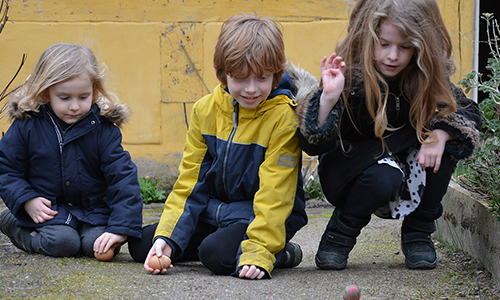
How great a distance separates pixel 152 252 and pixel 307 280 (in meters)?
0.68

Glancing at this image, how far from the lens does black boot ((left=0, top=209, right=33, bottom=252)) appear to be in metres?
2.45

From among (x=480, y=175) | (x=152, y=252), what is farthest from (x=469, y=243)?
(x=152, y=252)

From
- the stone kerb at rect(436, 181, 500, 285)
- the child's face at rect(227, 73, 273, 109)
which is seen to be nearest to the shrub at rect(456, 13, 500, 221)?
the stone kerb at rect(436, 181, 500, 285)

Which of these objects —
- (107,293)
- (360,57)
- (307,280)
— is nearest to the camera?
(107,293)

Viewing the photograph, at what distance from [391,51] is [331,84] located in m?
0.31

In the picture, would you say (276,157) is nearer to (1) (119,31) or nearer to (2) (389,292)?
(2) (389,292)

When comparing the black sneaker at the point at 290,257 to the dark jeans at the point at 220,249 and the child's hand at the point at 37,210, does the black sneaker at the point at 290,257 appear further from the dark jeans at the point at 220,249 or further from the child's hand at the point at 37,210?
the child's hand at the point at 37,210

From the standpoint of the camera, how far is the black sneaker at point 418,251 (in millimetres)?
2221

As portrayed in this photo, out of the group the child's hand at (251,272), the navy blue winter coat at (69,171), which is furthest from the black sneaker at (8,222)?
the child's hand at (251,272)

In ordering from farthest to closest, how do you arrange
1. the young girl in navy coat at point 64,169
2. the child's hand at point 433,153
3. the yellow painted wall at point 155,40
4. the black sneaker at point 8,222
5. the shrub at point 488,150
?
the yellow painted wall at point 155,40, the black sneaker at point 8,222, the young girl in navy coat at point 64,169, the shrub at point 488,150, the child's hand at point 433,153

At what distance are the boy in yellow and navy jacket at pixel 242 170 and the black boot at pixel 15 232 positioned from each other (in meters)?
0.49

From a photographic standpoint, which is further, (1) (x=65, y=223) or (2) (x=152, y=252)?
(1) (x=65, y=223)

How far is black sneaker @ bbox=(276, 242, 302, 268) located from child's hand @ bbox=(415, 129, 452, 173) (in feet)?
2.30

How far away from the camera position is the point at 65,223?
8.07 feet
